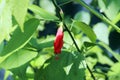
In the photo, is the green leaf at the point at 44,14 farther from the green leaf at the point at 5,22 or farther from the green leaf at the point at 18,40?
the green leaf at the point at 5,22

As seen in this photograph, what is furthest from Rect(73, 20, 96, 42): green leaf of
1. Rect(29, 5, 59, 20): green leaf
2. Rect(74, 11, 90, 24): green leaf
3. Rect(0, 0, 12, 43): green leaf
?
Rect(74, 11, 90, 24): green leaf

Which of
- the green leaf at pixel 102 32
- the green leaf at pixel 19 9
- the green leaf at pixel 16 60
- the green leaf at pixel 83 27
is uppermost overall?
the green leaf at pixel 19 9

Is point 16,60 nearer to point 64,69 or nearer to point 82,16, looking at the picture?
point 64,69

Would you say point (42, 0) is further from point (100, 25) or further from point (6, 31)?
point (6, 31)

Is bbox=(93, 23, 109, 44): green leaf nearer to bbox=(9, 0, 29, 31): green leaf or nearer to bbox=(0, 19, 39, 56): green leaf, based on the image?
bbox=(0, 19, 39, 56): green leaf

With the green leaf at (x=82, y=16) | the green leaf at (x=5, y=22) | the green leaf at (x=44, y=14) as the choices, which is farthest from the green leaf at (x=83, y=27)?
the green leaf at (x=82, y=16)

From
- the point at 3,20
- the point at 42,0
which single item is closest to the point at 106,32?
the point at 42,0
